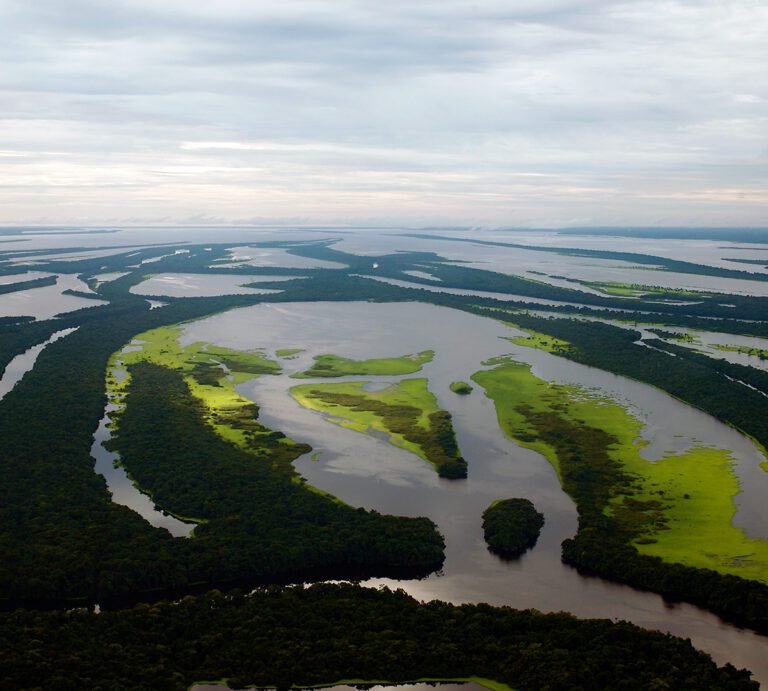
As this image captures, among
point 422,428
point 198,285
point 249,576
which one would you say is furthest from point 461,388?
point 198,285

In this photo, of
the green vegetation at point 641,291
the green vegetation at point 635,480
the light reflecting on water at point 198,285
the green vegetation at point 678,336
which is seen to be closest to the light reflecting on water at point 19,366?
the green vegetation at point 635,480

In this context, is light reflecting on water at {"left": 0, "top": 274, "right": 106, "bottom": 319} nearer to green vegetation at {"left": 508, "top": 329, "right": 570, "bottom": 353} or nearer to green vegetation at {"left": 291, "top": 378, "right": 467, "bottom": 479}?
green vegetation at {"left": 291, "top": 378, "right": 467, "bottom": 479}

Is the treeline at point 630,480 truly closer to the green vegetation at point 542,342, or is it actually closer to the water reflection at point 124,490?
Result: the green vegetation at point 542,342

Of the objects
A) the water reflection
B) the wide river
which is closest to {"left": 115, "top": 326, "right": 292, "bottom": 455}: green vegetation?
the wide river

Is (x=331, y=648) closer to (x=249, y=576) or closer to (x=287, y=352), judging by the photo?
(x=249, y=576)

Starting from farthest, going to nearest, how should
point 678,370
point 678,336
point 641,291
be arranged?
1. point 641,291
2. point 678,336
3. point 678,370

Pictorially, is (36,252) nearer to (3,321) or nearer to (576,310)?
(3,321)
